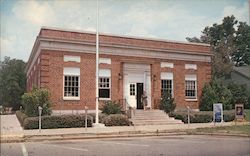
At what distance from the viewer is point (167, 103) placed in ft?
86.9

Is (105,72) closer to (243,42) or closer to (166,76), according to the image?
(166,76)

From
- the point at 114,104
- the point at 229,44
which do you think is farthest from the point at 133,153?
the point at 229,44

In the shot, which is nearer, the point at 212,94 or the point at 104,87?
the point at 104,87

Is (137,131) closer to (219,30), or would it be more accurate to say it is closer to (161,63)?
(161,63)

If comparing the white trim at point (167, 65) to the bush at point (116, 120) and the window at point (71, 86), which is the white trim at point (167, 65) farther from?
the bush at point (116, 120)

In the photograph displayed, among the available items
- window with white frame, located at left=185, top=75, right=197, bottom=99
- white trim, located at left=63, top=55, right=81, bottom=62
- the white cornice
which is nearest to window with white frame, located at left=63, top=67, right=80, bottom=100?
white trim, located at left=63, top=55, right=81, bottom=62

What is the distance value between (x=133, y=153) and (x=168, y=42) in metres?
18.0

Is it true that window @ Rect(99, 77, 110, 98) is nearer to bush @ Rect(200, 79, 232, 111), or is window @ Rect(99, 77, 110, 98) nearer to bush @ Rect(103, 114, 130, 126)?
bush @ Rect(103, 114, 130, 126)

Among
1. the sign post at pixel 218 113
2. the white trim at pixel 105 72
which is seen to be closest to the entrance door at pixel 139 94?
the white trim at pixel 105 72

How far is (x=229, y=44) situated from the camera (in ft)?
109

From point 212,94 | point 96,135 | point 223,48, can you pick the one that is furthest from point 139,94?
point 223,48

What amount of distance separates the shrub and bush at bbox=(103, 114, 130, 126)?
100 centimetres

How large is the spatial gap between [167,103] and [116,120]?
6087 mm

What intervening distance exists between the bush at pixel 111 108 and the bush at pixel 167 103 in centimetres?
368
